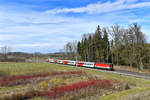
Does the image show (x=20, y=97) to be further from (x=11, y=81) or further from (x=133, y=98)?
(x=133, y=98)

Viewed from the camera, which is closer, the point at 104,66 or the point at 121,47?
the point at 104,66

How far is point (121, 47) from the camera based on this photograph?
4875 centimetres

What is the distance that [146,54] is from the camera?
126 feet

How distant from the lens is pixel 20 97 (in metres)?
14.7

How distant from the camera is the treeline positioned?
1559 inches

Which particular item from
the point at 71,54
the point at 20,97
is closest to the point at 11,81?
the point at 20,97

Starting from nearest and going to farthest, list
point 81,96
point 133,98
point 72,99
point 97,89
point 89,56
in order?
point 133,98 < point 72,99 < point 81,96 < point 97,89 < point 89,56

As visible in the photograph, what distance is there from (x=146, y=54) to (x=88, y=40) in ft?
114

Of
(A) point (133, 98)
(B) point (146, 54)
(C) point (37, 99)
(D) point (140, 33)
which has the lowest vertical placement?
(C) point (37, 99)

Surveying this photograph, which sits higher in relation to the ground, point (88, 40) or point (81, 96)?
point (88, 40)

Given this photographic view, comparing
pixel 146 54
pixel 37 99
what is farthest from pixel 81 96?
pixel 146 54

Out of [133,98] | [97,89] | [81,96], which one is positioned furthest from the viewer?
[97,89]

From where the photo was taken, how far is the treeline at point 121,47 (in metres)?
39.6

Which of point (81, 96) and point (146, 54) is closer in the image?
point (81, 96)
